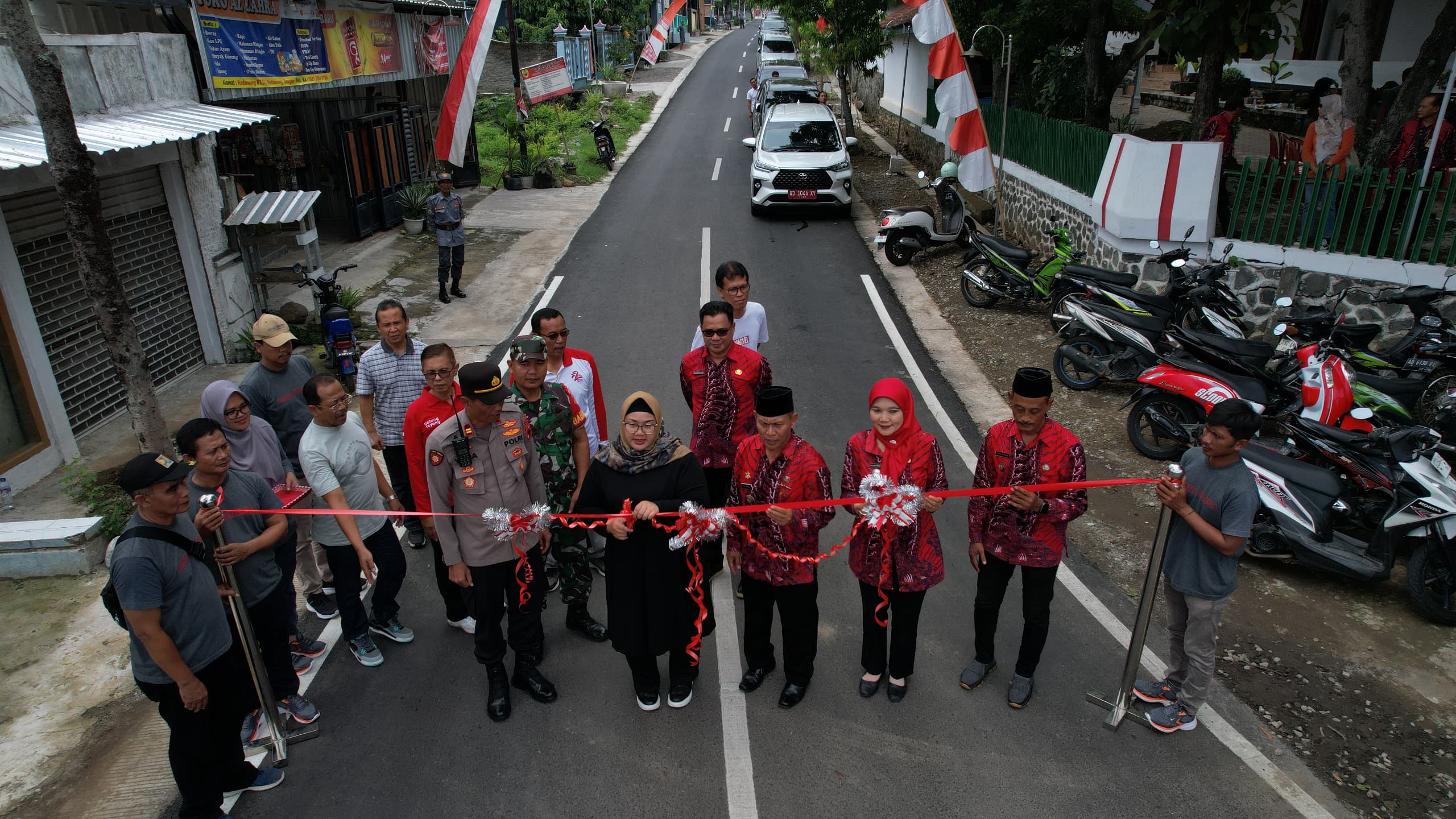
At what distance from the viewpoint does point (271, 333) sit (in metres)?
5.11

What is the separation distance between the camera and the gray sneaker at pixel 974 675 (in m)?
4.60

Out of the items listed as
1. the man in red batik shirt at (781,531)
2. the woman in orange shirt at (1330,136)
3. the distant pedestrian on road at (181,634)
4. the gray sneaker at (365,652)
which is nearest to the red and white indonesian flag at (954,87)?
the woman in orange shirt at (1330,136)

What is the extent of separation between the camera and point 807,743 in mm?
4254

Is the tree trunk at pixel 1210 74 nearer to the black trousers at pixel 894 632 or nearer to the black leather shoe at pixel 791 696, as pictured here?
the black trousers at pixel 894 632

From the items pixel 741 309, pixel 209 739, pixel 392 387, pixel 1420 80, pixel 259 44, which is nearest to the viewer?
pixel 209 739

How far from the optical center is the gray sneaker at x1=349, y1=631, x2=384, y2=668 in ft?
16.0

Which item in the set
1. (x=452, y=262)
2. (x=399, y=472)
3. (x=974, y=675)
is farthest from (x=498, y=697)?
(x=452, y=262)

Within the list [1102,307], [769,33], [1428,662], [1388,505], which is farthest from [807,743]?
[769,33]

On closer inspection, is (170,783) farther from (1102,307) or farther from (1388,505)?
(1102,307)

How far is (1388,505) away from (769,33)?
4134 cm

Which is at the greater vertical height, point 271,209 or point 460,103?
point 460,103

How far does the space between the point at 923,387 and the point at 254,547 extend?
6.54 meters

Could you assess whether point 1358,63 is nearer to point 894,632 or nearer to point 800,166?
point 800,166

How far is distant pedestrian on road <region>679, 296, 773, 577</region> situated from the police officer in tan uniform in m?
1.11
